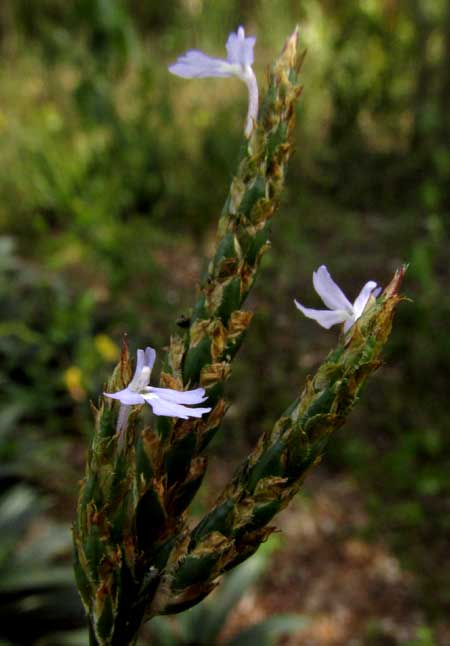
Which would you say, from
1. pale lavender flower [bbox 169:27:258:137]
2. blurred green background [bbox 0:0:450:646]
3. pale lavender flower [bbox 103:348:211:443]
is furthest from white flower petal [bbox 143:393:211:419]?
blurred green background [bbox 0:0:450:646]

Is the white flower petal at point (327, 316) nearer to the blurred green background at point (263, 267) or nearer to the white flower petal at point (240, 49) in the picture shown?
the white flower petal at point (240, 49)

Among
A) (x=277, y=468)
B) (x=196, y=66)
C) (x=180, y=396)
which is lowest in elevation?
(x=277, y=468)

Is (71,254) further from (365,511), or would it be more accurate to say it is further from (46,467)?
(365,511)

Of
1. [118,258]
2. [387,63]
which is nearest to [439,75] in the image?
[387,63]

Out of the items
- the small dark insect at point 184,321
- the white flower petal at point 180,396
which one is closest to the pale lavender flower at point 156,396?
the white flower petal at point 180,396

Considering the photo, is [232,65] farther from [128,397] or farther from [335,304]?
[128,397]

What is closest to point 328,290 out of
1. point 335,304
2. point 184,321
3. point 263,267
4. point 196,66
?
point 335,304

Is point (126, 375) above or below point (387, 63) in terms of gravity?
below
